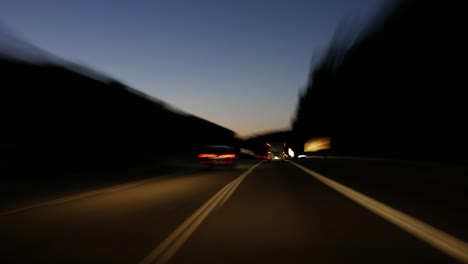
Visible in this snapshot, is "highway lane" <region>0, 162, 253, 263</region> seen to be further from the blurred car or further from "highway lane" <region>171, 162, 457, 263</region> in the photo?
the blurred car

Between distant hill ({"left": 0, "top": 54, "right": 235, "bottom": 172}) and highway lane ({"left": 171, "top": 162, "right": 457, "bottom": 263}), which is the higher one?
distant hill ({"left": 0, "top": 54, "right": 235, "bottom": 172})

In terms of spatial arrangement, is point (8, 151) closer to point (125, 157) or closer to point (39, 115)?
point (39, 115)

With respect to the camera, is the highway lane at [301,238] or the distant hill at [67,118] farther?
the distant hill at [67,118]

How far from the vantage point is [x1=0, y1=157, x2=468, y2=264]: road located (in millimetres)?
7539

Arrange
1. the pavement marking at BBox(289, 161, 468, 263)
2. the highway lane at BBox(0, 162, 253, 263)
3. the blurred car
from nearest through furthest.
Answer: the highway lane at BBox(0, 162, 253, 263) → the pavement marking at BBox(289, 161, 468, 263) → the blurred car

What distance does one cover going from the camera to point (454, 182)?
1630cm

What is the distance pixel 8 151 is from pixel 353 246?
1802cm

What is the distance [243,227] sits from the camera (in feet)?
33.5

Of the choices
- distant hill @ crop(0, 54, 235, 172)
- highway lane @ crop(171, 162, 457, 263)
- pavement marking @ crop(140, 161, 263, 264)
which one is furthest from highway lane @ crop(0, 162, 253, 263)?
distant hill @ crop(0, 54, 235, 172)

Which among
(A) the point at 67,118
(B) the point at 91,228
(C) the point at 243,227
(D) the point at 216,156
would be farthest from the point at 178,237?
(D) the point at 216,156

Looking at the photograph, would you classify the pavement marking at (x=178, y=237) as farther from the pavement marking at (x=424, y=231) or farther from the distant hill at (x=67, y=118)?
the distant hill at (x=67, y=118)

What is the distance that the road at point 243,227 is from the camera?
7539 millimetres

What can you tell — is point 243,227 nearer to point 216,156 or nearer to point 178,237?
point 178,237

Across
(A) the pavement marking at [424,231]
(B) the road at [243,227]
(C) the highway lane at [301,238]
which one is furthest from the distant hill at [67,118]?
(A) the pavement marking at [424,231]
